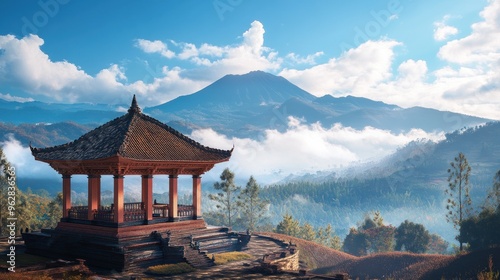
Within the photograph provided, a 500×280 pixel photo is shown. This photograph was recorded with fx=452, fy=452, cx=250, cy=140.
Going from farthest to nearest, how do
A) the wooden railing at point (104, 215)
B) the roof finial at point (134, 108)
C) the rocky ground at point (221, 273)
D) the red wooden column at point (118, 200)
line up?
the roof finial at point (134, 108)
the wooden railing at point (104, 215)
the red wooden column at point (118, 200)
the rocky ground at point (221, 273)

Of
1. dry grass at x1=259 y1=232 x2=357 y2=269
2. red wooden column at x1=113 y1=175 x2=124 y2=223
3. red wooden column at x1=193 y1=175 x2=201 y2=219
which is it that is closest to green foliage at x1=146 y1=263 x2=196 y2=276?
red wooden column at x1=113 y1=175 x2=124 y2=223

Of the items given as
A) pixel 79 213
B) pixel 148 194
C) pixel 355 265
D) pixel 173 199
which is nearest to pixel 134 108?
pixel 148 194

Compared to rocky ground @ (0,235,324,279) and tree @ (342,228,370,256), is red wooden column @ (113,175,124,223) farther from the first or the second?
tree @ (342,228,370,256)

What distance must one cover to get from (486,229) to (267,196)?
139 metres

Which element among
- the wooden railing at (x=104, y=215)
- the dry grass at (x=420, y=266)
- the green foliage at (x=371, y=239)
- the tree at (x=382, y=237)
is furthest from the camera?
the green foliage at (x=371, y=239)

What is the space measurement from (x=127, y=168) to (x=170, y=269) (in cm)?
498

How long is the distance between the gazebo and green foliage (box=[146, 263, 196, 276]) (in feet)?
6.53

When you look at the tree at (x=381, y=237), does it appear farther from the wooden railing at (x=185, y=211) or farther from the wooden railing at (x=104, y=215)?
the wooden railing at (x=104, y=215)

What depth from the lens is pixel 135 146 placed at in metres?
20.8

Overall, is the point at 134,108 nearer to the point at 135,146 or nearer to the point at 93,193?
the point at 135,146

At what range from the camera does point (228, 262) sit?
21.9m

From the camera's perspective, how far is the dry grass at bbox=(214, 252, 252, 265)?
2172 centimetres

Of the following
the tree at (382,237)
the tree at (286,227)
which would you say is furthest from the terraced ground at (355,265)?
the tree at (382,237)

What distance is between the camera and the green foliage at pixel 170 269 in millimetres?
18922
